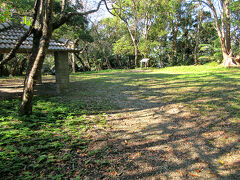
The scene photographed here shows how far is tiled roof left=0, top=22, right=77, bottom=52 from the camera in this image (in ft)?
21.3

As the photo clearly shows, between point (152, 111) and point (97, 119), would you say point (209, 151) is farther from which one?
point (97, 119)

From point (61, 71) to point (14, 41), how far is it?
2.27 metres

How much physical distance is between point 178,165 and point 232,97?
15.0 ft

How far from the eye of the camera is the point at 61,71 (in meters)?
8.12

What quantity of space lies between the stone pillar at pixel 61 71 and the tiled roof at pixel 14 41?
0.41m

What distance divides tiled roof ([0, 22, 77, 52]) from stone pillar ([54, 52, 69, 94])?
415 millimetres

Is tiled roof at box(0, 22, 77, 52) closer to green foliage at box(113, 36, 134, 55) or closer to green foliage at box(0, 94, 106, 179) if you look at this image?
green foliage at box(0, 94, 106, 179)

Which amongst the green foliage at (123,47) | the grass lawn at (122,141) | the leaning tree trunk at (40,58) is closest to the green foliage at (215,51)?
the green foliage at (123,47)

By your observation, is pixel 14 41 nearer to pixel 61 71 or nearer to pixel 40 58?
pixel 61 71

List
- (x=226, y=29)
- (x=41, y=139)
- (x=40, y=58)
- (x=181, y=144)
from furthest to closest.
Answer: (x=226, y=29), (x=40, y=58), (x=41, y=139), (x=181, y=144)

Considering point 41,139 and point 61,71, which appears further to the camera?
point 61,71

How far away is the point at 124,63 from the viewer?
3525cm

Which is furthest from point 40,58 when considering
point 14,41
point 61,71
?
point 61,71

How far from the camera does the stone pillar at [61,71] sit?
801 cm
